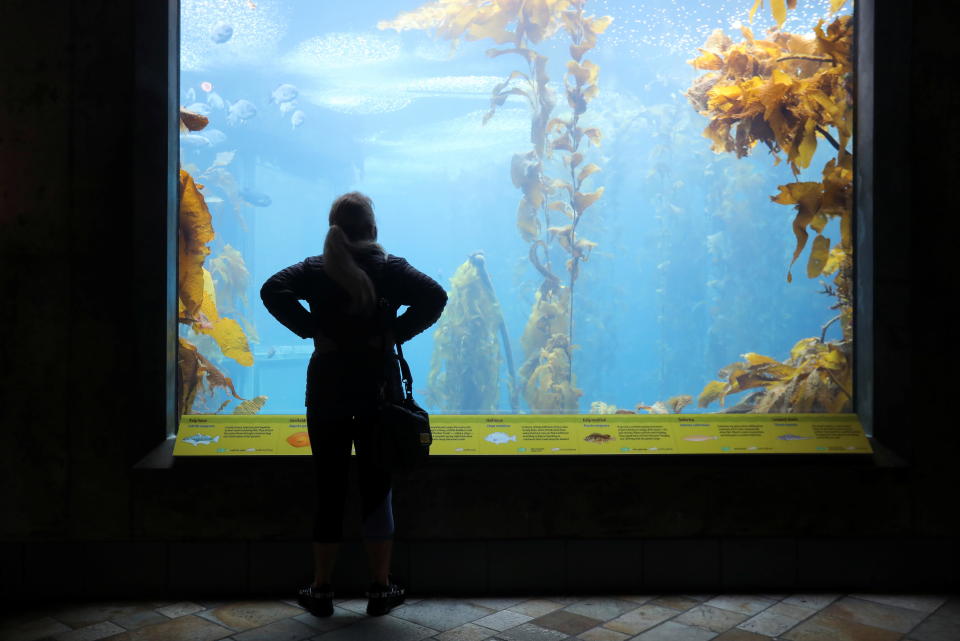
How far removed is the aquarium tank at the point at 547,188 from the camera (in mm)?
3137

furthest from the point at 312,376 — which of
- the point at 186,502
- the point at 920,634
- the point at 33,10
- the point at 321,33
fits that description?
the point at 920,634

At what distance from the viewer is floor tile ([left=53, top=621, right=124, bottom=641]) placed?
243 centimetres

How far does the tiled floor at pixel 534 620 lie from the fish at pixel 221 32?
2.59 m

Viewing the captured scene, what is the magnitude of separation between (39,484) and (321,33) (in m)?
2.46

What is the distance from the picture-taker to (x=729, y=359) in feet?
10.4

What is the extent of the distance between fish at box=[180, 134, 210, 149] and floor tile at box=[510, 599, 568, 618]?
99.4 inches

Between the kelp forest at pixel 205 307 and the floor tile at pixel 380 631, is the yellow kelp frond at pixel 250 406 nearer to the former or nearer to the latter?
the kelp forest at pixel 205 307

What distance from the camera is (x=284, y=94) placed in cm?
317

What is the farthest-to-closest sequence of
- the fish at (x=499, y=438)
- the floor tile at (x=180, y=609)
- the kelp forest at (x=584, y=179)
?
the kelp forest at (x=584, y=179)
the fish at (x=499, y=438)
the floor tile at (x=180, y=609)

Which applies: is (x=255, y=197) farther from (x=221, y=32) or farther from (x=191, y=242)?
(x=221, y=32)

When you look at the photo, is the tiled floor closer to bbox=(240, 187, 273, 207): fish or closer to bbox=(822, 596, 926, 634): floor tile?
bbox=(822, 596, 926, 634): floor tile

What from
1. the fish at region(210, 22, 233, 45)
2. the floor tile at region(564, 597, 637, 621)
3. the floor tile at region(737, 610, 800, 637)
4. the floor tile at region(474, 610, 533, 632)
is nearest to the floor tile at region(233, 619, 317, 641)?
the floor tile at region(474, 610, 533, 632)

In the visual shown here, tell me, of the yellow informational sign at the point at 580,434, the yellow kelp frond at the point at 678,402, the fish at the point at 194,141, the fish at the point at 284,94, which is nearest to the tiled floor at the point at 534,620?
the yellow informational sign at the point at 580,434

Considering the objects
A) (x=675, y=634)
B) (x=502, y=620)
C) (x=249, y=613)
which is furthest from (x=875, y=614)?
(x=249, y=613)
